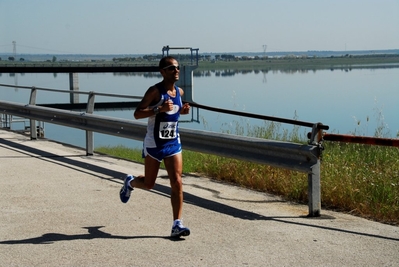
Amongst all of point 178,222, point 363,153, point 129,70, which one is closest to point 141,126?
point 363,153

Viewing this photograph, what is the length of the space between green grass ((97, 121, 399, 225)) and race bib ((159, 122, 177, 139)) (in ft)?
8.09

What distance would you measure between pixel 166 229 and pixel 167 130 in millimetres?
1082

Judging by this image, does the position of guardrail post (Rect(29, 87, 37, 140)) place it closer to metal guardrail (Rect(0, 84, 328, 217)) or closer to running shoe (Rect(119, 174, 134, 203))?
metal guardrail (Rect(0, 84, 328, 217))

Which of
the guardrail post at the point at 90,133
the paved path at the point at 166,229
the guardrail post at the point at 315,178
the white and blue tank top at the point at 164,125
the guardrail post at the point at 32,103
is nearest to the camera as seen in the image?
the paved path at the point at 166,229

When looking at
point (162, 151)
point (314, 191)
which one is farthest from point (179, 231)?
point (314, 191)

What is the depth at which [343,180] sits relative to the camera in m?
8.81

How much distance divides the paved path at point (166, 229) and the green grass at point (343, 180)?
11.0 inches

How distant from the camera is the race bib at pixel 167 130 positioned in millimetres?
7148

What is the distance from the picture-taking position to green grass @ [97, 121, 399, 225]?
27.0ft

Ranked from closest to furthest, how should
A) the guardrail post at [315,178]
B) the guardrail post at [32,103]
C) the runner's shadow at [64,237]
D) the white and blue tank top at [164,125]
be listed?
the runner's shadow at [64,237] < the white and blue tank top at [164,125] < the guardrail post at [315,178] < the guardrail post at [32,103]

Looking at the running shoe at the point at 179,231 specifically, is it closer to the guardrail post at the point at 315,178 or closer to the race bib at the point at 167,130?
the race bib at the point at 167,130

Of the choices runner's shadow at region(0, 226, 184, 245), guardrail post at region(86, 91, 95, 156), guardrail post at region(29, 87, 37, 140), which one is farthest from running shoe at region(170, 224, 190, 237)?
guardrail post at region(29, 87, 37, 140)

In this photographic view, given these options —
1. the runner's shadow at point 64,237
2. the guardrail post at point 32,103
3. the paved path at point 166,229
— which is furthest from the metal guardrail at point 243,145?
the guardrail post at point 32,103

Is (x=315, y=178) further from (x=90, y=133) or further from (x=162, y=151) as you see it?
(x=90, y=133)
